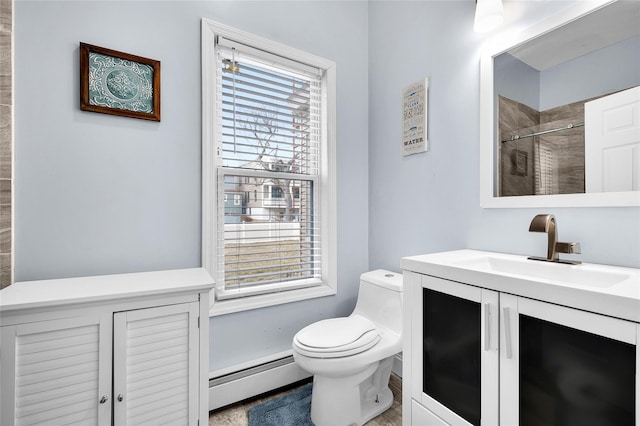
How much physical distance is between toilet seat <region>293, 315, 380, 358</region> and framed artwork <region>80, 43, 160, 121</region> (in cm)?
138

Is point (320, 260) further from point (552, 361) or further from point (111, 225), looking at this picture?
point (552, 361)

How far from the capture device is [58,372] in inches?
42.9

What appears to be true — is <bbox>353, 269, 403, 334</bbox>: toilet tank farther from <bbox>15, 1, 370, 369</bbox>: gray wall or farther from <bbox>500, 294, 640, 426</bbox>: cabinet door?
<bbox>500, 294, 640, 426</bbox>: cabinet door

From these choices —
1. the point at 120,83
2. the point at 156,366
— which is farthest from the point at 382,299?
the point at 120,83

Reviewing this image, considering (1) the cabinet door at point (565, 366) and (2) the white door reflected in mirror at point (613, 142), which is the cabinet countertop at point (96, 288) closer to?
(1) the cabinet door at point (565, 366)

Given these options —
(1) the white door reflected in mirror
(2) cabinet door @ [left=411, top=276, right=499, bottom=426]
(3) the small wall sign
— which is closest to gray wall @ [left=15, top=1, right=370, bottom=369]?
(3) the small wall sign

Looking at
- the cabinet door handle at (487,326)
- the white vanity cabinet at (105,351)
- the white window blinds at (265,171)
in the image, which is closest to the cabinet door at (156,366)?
the white vanity cabinet at (105,351)

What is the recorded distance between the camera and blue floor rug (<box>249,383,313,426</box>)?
5.16 feet

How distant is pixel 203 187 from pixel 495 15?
1.69 m

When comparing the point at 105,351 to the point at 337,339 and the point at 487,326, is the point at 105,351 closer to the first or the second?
the point at 337,339

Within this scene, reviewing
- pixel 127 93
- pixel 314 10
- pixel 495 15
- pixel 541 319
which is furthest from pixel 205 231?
pixel 495 15

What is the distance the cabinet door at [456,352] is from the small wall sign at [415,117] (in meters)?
0.96

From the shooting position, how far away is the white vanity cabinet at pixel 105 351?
105 centimetres

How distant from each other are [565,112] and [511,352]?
1.00 meters
